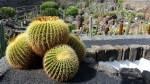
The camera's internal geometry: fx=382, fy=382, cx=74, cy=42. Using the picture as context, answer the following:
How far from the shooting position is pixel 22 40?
4906mm

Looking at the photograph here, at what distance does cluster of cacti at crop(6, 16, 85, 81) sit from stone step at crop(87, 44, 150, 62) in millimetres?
1041

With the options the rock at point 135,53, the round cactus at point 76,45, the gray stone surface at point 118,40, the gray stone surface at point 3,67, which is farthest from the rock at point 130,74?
the gray stone surface at point 118,40

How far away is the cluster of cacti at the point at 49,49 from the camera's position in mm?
4496

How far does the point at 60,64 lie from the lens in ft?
14.6

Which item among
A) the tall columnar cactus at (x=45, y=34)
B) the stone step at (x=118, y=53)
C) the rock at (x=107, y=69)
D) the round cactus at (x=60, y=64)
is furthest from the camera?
the stone step at (x=118, y=53)

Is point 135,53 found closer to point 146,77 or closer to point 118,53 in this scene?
point 118,53

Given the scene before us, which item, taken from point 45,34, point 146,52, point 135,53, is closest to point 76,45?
point 45,34

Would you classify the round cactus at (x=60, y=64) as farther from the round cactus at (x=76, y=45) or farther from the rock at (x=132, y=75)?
the rock at (x=132, y=75)

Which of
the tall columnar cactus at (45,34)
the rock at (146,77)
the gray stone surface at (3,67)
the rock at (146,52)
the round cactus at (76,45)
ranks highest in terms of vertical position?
the tall columnar cactus at (45,34)

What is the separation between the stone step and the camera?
6.11 m

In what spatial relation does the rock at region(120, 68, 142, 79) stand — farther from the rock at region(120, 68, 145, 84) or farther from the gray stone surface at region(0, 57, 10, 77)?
the gray stone surface at region(0, 57, 10, 77)

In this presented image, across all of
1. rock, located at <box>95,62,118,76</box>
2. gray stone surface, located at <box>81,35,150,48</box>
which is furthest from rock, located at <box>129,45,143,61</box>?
gray stone surface, located at <box>81,35,150,48</box>

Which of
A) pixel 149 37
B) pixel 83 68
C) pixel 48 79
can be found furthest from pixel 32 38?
pixel 149 37

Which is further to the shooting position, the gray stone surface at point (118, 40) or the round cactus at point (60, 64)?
the gray stone surface at point (118, 40)
